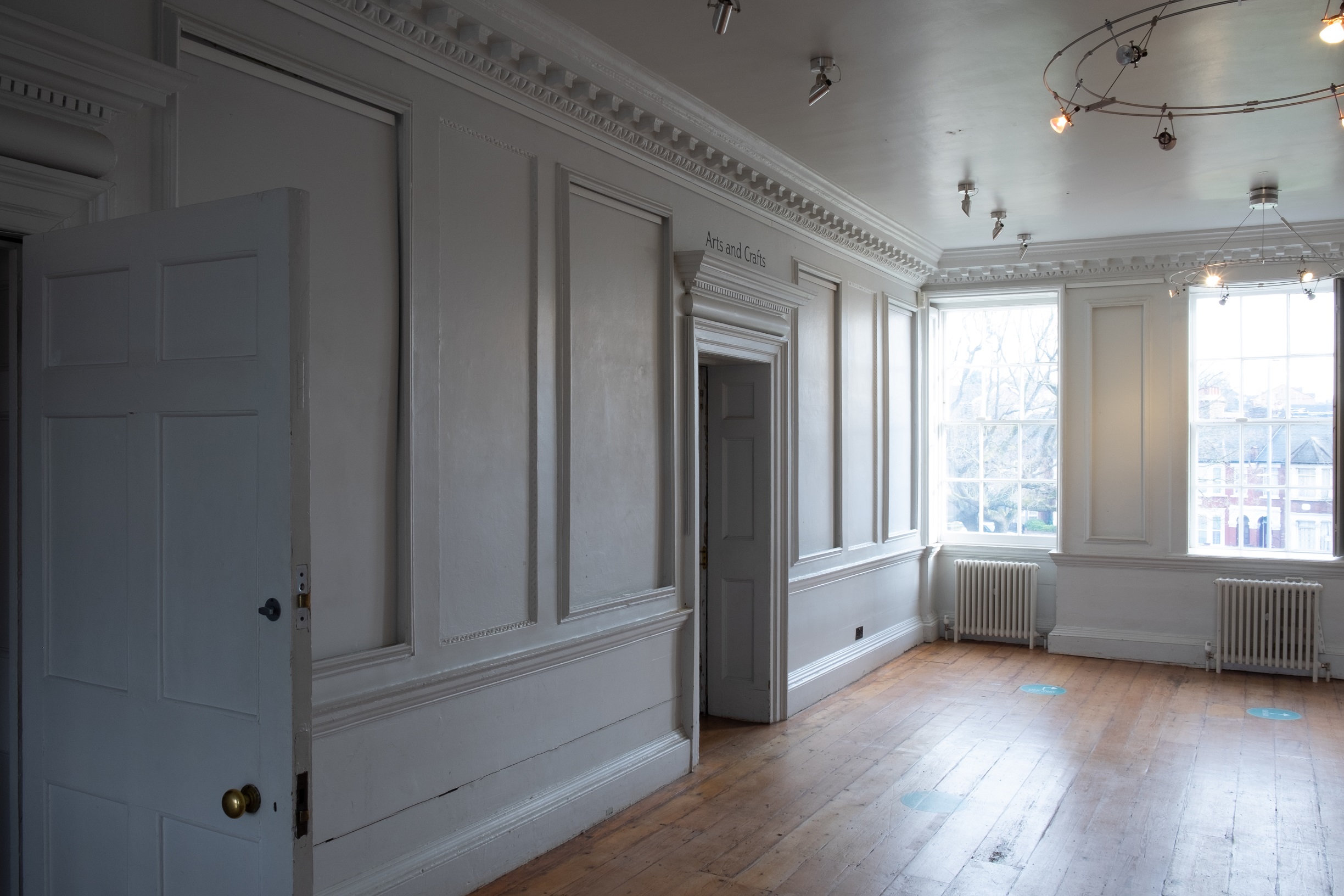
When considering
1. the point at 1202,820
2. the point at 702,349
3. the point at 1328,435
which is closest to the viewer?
the point at 1202,820

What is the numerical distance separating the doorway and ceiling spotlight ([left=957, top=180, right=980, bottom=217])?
5.62ft

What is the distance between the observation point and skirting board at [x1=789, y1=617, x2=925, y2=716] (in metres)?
6.43

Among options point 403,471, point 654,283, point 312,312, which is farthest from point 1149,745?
point 312,312

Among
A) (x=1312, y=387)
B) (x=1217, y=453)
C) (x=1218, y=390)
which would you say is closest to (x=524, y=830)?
(x=1217, y=453)

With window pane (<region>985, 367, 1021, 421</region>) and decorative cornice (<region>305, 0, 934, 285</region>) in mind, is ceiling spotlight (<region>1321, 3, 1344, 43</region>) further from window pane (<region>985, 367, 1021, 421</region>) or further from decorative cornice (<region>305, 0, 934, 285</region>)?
window pane (<region>985, 367, 1021, 421</region>)

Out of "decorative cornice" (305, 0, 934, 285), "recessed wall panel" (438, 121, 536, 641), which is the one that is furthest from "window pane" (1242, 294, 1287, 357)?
"recessed wall panel" (438, 121, 536, 641)

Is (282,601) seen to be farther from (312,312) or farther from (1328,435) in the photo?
(1328,435)

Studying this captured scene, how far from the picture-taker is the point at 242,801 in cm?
194

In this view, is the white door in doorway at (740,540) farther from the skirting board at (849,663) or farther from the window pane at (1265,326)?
the window pane at (1265,326)

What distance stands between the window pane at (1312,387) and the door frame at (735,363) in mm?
4344

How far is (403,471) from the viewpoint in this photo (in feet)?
11.2

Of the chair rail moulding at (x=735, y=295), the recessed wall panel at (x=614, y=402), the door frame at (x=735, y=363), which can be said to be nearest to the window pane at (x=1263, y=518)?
the door frame at (x=735, y=363)

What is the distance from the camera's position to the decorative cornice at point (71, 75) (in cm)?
220

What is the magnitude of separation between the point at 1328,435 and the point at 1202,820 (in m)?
4.56
